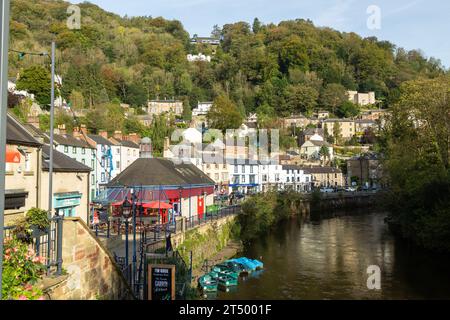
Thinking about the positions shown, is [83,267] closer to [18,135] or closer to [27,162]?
[18,135]

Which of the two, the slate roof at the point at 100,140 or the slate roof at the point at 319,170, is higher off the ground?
the slate roof at the point at 100,140

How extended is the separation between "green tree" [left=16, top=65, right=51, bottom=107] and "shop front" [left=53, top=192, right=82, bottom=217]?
46266mm

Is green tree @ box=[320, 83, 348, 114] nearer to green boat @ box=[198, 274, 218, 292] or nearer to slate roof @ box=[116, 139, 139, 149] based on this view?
slate roof @ box=[116, 139, 139, 149]

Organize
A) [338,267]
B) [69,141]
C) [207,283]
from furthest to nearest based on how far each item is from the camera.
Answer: [69,141], [338,267], [207,283]

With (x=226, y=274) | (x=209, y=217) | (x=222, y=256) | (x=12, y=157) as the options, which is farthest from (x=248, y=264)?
(x=12, y=157)

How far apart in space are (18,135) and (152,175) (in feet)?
55.6

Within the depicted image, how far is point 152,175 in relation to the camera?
33.3m

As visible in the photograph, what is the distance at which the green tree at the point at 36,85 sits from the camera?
64062mm

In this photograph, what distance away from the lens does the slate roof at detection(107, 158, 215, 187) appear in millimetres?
32469

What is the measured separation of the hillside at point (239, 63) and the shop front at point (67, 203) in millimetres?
72066

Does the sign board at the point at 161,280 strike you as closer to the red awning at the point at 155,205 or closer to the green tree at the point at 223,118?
the red awning at the point at 155,205

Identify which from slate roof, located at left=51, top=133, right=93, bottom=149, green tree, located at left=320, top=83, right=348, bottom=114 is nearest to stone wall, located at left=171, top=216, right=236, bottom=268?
slate roof, located at left=51, top=133, right=93, bottom=149

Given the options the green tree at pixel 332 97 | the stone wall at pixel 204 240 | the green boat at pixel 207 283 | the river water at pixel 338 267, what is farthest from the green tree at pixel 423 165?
the green tree at pixel 332 97
